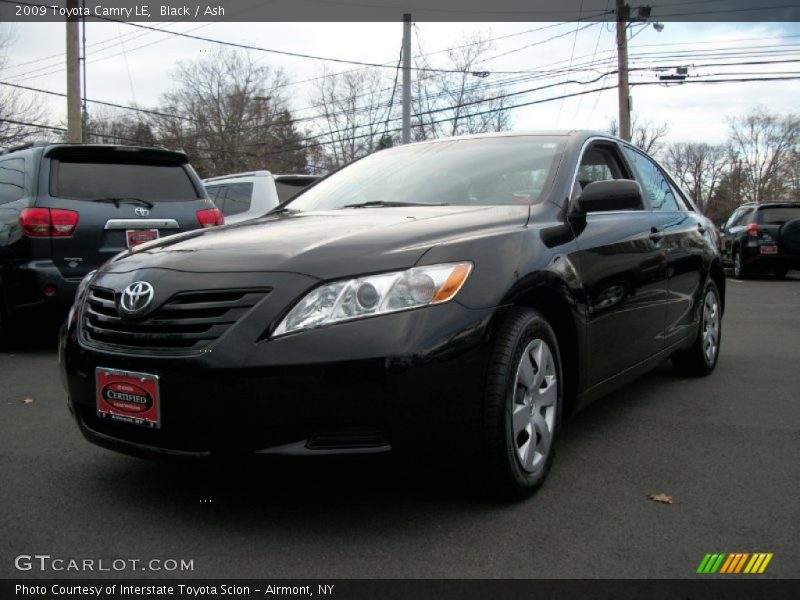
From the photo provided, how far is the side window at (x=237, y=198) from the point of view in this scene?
10.7 metres

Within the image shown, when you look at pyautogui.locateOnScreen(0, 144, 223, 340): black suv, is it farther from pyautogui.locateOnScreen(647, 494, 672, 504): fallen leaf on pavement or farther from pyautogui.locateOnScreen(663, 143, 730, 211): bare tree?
pyautogui.locateOnScreen(663, 143, 730, 211): bare tree

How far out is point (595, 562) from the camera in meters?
2.42

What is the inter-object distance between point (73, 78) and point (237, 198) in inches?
299

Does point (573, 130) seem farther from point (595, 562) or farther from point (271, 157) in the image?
point (271, 157)

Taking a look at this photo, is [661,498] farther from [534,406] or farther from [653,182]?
[653,182]

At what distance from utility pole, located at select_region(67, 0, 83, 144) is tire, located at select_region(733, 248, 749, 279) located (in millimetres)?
14528

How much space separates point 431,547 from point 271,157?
45.3 m

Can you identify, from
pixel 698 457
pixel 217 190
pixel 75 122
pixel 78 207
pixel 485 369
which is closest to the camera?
pixel 485 369

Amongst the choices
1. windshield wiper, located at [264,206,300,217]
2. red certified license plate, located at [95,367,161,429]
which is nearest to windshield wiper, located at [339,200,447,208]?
windshield wiper, located at [264,206,300,217]

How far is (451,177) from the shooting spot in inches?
150

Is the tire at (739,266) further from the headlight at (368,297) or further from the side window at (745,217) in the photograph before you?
the headlight at (368,297)

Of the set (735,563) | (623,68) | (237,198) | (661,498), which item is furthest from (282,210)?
(623,68)

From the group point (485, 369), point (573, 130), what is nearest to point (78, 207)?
point (573, 130)

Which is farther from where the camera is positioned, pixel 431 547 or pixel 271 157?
pixel 271 157
